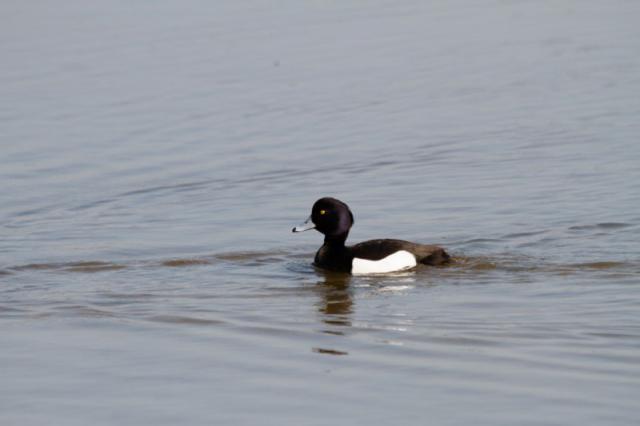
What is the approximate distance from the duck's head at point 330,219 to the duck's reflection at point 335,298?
0.47m

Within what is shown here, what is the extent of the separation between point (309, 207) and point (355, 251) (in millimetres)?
2413

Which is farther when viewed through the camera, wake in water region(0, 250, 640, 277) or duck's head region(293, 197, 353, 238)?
duck's head region(293, 197, 353, 238)

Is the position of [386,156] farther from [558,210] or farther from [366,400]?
[366,400]

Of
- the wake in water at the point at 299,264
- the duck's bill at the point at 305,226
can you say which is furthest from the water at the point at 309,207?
the duck's bill at the point at 305,226

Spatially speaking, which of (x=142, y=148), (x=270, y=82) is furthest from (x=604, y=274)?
(x=270, y=82)

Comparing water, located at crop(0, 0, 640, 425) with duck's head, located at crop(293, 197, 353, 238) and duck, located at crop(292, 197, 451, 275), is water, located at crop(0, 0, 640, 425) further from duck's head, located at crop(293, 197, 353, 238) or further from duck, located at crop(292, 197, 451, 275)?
duck's head, located at crop(293, 197, 353, 238)

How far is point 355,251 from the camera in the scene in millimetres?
12086

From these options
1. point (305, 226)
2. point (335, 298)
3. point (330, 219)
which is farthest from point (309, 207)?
point (335, 298)

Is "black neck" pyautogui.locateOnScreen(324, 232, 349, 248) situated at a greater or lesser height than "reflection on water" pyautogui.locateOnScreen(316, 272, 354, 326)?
greater

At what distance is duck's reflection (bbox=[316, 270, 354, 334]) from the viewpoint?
9.92 m

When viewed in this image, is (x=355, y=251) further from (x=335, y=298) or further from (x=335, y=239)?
(x=335, y=298)

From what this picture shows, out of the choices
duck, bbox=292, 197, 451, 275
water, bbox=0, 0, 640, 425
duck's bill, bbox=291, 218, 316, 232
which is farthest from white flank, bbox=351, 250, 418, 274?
duck's bill, bbox=291, 218, 316, 232

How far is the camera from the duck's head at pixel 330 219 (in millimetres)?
12430

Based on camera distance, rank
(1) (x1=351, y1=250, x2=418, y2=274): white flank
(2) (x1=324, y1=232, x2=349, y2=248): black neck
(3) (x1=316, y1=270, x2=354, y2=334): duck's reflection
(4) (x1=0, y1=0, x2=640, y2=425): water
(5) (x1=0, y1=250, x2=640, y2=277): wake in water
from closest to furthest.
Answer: (4) (x1=0, y1=0, x2=640, y2=425): water, (3) (x1=316, y1=270, x2=354, y2=334): duck's reflection, (5) (x1=0, y1=250, x2=640, y2=277): wake in water, (1) (x1=351, y1=250, x2=418, y2=274): white flank, (2) (x1=324, y1=232, x2=349, y2=248): black neck
